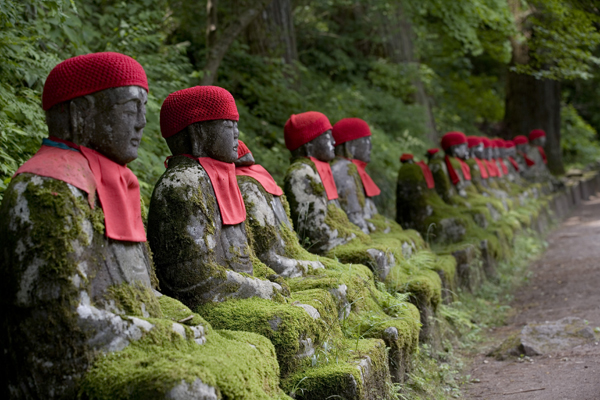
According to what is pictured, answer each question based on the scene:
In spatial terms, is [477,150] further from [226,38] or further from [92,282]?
[92,282]

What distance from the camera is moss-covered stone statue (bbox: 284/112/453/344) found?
17.0 feet

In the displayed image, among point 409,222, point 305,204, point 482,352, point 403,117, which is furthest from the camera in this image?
point 403,117

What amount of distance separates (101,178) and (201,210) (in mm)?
737

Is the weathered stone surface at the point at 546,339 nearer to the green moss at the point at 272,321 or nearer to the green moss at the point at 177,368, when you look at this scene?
the green moss at the point at 272,321

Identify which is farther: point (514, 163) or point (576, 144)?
point (576, 144)

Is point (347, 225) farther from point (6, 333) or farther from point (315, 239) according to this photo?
point (6, 333)

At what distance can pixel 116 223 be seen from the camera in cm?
279

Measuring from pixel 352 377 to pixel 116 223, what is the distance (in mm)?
1484

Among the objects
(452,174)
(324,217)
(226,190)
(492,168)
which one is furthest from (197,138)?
(492,168)

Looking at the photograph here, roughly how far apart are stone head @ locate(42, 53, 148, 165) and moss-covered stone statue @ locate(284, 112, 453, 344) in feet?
8.24

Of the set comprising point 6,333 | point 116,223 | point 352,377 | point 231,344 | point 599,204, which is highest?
point 116,223

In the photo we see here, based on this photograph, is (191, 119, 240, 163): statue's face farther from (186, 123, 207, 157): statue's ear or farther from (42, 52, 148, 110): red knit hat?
(42, 52, 148, 110): red knit hat

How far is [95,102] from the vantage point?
2.80m

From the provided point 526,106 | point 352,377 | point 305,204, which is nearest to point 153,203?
point 352,377
